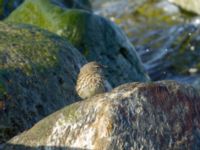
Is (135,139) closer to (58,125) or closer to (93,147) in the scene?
(93,147)

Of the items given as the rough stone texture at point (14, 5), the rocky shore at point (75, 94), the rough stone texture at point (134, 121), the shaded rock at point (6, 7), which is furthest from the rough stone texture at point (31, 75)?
the shaded rock at point (6, 7)

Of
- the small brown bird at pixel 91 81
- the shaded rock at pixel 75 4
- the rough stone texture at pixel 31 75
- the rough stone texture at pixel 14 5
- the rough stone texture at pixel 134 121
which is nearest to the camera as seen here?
the rough stone texture at pixel 134 121

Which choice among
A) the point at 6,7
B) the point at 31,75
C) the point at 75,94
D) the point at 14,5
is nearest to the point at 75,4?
the point at 14,5

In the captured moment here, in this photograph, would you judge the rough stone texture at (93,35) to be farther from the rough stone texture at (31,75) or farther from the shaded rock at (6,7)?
the rough stone texture at (31,75)

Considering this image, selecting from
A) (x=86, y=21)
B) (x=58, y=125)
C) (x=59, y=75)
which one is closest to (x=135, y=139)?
(x=58, y=125)

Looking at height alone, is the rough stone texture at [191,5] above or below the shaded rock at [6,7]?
below

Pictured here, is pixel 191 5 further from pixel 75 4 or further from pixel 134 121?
pixel 134 121

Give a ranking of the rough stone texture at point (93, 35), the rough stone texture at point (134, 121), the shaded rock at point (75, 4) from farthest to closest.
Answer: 1. the shaded rock at point (75, 4)
2. the rough stone texture at point (93, 35)
3. the rough stone texture at point (134, 121)

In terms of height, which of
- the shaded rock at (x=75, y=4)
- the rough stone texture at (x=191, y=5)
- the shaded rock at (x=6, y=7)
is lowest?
the rough stone texture at (x=191, y=5)

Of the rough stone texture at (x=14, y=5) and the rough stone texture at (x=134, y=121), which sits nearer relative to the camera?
the rough stone texture at (x=134, y=121)
